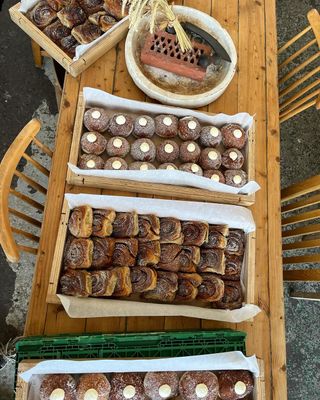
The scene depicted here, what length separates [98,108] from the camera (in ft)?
5.34

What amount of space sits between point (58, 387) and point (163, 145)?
0.86 m

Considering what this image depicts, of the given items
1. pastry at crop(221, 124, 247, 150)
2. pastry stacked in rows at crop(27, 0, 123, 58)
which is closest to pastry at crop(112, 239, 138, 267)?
pastry at crop(221, 124, 247, 150)

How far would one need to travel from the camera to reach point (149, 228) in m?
1.51

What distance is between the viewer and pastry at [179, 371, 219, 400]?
131 cm

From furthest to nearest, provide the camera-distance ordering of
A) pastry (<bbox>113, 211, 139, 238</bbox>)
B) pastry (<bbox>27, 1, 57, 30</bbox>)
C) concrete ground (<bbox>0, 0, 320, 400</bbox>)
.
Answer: concrete ground (<bbox>0, 0, 320, 400</bbox>) < pastry (<bbox>27, 1, 57, 30</bbox>) < pastry (<bbox>113, 211, 139, 238</bbox>)

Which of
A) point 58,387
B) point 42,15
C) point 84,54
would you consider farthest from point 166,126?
point 58,387

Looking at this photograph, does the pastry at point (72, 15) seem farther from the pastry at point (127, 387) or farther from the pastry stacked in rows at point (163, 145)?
the pastry at point (127, 387)

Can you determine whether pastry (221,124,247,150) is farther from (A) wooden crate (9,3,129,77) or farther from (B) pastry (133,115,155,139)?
(A) wooden crate (9,3,129,77)

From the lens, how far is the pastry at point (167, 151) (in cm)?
161

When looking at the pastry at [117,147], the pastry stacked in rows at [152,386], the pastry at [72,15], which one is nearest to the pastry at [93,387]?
the pastry stacked in rows at [152,386]

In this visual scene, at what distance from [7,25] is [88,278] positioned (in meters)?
1.82

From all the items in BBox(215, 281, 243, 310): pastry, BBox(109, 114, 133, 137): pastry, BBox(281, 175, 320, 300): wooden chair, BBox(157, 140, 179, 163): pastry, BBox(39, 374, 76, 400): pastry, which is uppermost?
BBox(109, 114, 133, 137): pastry

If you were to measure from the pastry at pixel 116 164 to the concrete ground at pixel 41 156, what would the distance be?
37.7 inches

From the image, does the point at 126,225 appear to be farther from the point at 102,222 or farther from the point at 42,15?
the point at 42,15
